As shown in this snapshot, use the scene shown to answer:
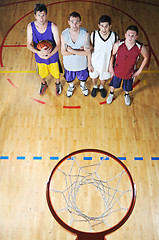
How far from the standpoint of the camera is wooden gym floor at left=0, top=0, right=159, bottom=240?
3.19 m

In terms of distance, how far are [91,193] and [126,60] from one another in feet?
6.57

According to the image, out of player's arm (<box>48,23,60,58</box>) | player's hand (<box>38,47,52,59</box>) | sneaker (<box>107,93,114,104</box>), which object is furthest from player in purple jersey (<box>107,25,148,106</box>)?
player's hand (<box>38,47,52,59</box>)

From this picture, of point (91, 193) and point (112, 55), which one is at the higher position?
point (112, 55)

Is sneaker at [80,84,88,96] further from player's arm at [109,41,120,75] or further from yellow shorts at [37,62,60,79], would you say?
player's arm at [109,41,120,75]

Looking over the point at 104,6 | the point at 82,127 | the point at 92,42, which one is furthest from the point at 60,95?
the point at 104,6

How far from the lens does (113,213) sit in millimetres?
3227

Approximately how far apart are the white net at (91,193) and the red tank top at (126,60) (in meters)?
1.36

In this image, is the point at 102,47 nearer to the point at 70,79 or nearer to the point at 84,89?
the point at 70,79

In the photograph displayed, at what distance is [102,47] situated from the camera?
330cm

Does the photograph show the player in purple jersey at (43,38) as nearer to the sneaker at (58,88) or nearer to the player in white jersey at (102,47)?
the sneaker at (58,88)

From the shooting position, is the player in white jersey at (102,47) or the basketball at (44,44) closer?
A: the player in white jersey at (102,47)

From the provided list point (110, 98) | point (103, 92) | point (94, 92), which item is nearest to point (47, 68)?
point (94, 92)

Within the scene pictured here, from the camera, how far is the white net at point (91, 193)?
3.20 metres

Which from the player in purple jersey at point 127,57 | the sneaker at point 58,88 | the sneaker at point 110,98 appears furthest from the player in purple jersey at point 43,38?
the sneaker at point 110,98
